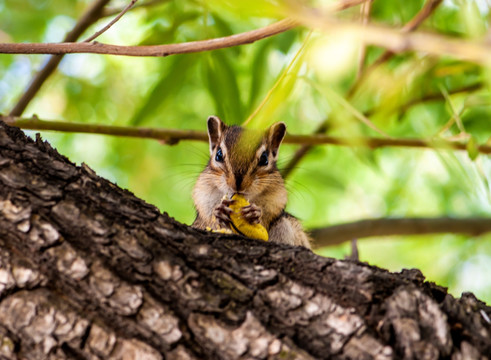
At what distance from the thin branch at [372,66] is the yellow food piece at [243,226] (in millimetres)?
909

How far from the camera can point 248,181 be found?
3277 millimetres

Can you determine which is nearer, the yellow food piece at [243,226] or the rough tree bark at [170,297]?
the rough tree bark at [170,297]

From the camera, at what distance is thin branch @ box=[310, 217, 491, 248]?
398 cm

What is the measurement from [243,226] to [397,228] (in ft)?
5.14

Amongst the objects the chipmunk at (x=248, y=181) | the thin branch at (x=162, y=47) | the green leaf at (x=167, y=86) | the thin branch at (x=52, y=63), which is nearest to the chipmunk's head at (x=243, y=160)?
the chipmunk at (x=248, y=181)

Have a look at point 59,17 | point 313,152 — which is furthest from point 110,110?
point 313,152

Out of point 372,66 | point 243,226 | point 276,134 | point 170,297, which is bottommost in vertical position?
point 170,297

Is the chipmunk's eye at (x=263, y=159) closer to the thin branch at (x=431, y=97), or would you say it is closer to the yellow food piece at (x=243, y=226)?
the yellow food piece at (x=243, y=226)

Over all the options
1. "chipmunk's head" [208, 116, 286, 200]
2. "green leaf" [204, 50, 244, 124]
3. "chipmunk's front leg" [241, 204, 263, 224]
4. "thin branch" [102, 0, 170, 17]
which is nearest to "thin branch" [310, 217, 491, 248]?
"chipmunk's head" [208, 116, 286, 200]

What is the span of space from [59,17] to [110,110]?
76cm

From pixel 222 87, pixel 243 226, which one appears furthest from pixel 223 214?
pixel 222 87

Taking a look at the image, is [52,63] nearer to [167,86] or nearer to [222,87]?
[167,86]

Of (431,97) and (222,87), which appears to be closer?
(222,87)

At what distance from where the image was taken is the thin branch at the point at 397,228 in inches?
157
